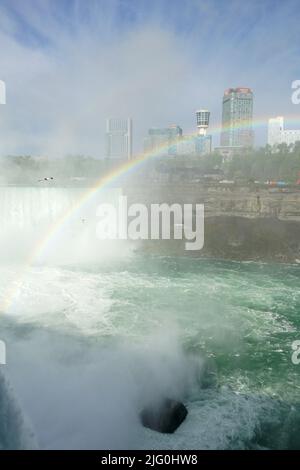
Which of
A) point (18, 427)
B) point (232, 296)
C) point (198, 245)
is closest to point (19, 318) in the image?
point (18, 427)

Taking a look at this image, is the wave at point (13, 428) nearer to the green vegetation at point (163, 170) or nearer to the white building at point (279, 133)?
the green vegetation at point (163, 170)

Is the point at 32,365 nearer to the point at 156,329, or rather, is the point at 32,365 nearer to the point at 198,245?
the point at 156,329

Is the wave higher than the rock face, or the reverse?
the wave

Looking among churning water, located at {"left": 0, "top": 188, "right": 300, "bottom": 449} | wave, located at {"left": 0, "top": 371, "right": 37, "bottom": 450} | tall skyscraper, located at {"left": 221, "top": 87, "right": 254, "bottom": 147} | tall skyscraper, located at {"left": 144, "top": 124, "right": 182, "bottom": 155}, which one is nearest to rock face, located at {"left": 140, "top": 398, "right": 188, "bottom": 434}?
churning water, located at {"left": 0, "top": 188, "right": 300, "bottom": 449}

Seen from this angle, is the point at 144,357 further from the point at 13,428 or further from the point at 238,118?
the point at 238,118

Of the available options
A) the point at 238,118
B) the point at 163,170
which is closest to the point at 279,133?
the point at 238,118

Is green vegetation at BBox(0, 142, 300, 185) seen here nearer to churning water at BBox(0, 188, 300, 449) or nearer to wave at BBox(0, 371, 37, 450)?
churning water at BBox(0, 188, 300, 449)
